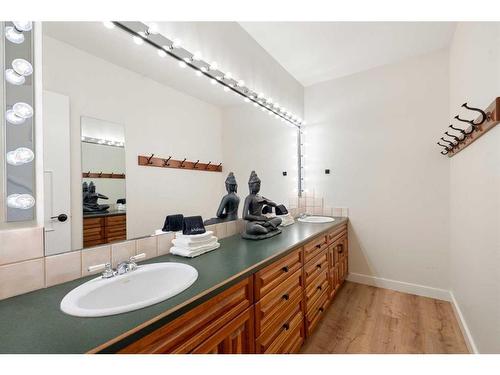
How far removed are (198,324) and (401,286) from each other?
2658 millimetres

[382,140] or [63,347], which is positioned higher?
[382,140]

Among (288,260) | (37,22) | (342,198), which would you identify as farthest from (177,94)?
(342,198)

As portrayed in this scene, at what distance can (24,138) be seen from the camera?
0.91 metres

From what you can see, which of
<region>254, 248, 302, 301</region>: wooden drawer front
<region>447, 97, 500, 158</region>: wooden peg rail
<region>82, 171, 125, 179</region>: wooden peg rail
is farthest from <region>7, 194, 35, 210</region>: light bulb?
<region>447, 97, 500, 158</region>: wooden peg rail

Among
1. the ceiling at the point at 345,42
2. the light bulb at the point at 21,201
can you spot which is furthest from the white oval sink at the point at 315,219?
the light bulb at the point at 21,201

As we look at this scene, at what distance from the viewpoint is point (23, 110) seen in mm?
904

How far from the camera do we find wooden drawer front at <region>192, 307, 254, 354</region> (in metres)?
0.87

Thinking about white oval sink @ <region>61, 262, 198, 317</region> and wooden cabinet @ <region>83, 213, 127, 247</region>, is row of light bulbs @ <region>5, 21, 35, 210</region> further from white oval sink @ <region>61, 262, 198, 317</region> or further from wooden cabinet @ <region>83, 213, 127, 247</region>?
white oval sink @ <region>61, 262, 198, 317</region>

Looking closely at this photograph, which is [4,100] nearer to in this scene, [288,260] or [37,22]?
[37,22]

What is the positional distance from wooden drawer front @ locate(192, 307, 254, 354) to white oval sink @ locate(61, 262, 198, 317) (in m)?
0.24

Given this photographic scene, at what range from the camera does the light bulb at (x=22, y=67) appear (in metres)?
0.89

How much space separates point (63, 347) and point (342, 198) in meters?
2.85
